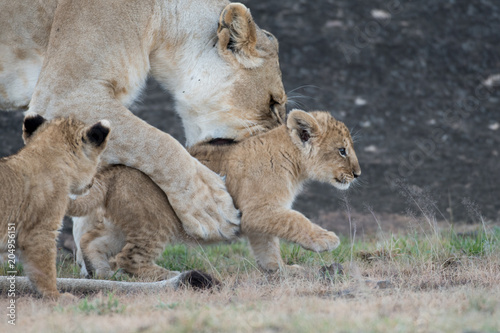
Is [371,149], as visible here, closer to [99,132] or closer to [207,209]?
Result: [207,209]

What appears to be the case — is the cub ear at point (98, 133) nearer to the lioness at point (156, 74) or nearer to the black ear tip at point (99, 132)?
the black ear tip at point (99, 132)

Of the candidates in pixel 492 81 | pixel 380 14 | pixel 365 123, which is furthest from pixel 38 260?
pixel 380 14

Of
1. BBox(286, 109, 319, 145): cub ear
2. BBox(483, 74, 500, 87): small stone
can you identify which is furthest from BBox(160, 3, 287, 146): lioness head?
BBox(483, 74, 500, 87): small stone

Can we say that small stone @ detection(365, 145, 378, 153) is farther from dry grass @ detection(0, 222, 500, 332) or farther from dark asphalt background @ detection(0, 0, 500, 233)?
dry grass @ detection(0, 222, 500, 332)

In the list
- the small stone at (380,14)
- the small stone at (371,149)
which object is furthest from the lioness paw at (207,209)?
the small stone at (380,14)

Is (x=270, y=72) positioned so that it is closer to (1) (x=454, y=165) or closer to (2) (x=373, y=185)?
(2) (x=373, y=185)

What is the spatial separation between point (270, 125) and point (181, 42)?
938mm

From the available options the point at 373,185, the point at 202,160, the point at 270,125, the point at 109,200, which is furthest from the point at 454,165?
the point at 109,200

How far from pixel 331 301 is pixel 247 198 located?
158cm

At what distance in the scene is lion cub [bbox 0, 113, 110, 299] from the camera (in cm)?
421

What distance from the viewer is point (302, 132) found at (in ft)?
18.2

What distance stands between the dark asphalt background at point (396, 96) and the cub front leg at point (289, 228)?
244 cm

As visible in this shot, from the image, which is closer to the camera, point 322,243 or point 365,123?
point 322,243

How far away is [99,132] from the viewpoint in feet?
14.7
